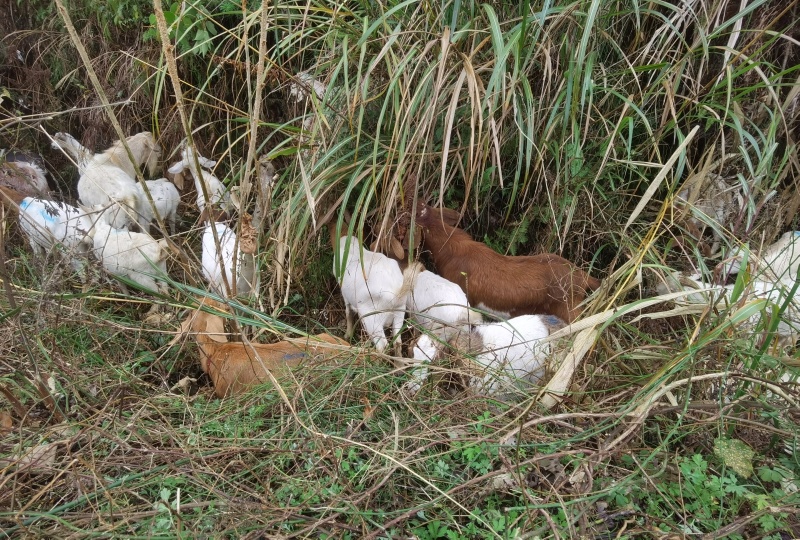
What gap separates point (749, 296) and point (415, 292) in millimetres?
1482

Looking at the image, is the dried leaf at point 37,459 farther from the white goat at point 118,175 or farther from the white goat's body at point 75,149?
the white goat's body at point 75,149

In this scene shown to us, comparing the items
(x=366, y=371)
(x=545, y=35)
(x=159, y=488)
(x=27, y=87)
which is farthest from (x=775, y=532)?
(x=27, y=87)

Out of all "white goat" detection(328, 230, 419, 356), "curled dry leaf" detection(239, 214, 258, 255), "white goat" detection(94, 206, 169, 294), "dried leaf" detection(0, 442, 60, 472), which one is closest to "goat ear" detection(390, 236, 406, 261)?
"white goat" detection(328, 230, 419, 356)

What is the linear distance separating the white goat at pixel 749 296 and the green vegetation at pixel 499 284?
0.24ft

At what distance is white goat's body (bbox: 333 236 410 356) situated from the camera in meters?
3.00

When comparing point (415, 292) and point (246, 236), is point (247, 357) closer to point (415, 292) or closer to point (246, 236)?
point (246, 236)

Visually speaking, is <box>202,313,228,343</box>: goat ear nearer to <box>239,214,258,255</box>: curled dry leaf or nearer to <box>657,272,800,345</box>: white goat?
<box>239,214,258,255</box>: curled dry leaf

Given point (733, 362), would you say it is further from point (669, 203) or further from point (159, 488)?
point (159, 488)

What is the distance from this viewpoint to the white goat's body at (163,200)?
153 inches

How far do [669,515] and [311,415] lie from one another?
1224mm

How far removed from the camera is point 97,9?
4.33 meters

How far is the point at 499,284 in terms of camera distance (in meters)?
2.95

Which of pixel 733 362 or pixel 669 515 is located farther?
pixel 733 362

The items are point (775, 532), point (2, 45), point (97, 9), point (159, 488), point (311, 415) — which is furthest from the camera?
point (2, 45)
